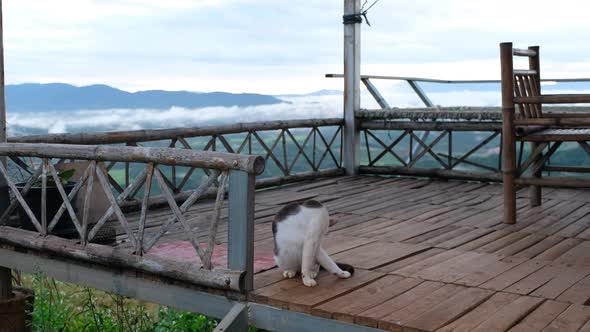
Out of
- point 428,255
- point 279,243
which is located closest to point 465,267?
point 428,255

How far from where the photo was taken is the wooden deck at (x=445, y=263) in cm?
287

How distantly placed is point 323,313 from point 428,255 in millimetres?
1110

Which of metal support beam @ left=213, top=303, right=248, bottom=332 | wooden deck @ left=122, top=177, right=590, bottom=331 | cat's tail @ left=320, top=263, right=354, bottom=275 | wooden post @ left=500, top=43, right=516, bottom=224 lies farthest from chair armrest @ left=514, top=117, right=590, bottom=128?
metal support beam @ left=213, top=303, right=248, bottom=332

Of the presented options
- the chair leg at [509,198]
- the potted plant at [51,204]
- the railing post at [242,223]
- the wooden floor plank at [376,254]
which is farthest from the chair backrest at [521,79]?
the potted plant at [51,204]

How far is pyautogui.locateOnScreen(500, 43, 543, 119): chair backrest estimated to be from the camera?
466cm

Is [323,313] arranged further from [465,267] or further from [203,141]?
[203,141]

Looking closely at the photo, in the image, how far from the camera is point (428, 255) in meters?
3.87

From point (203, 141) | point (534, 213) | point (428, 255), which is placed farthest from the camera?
point (203, 141)

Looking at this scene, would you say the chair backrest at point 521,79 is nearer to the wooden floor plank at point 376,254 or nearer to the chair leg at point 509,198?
the chair leg at point 509,198

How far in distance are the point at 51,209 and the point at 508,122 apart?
2.94 m

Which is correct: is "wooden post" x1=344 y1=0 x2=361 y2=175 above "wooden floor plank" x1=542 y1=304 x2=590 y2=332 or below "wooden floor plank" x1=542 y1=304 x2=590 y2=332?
above

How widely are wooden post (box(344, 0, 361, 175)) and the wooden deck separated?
1.44 metres

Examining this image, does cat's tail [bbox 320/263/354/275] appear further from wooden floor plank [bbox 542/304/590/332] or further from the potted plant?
the potted plant

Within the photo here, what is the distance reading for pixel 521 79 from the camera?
491cm
